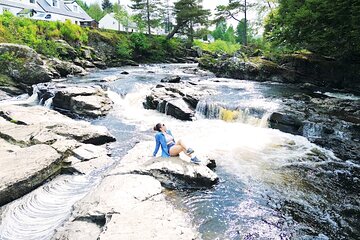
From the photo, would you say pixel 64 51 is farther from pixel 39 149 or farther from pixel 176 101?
pixel 39 149

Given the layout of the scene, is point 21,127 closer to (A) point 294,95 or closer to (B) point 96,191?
(B) point 96,191

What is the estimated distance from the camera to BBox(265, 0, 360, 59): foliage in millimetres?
17016

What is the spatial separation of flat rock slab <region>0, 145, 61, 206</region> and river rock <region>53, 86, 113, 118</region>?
7.16 m

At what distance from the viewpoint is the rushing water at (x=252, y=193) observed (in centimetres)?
648

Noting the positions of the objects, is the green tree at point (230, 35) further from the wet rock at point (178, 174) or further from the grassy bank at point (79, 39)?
the wet rock at point (178, 174)

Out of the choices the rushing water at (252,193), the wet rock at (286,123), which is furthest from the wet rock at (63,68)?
the wet rock at (286,123)

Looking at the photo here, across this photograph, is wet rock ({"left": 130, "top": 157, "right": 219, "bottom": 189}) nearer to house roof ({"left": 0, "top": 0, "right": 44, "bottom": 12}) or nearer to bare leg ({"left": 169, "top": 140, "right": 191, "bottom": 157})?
bare leg ({"left": 169, "top": 140, "right": 191, "bottom": 157})

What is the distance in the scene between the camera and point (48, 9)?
2108 inches

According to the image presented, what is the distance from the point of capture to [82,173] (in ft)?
29.6

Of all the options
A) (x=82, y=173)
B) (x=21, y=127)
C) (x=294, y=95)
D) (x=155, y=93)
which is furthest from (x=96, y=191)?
(x=294, y=95)

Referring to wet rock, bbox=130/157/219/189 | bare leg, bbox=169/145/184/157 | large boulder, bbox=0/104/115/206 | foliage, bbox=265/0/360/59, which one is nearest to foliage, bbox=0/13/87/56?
large boulder, bbox=0/104/115/206

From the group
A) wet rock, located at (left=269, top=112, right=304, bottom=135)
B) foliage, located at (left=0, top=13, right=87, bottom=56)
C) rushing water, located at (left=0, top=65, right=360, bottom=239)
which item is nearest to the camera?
rushing water, located at (left=0, top=65, right=360, bottom=239)

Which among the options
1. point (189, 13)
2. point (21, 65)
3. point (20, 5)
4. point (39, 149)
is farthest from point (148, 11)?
point (39, 149)

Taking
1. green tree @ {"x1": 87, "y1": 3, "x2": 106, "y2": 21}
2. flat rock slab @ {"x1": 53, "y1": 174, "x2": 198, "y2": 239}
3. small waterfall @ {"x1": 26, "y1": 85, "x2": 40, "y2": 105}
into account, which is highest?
green tree @ {"x1": 87, "y1": 3, "x2": 106, "y2": 21}
